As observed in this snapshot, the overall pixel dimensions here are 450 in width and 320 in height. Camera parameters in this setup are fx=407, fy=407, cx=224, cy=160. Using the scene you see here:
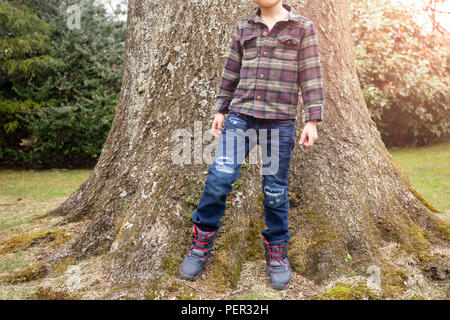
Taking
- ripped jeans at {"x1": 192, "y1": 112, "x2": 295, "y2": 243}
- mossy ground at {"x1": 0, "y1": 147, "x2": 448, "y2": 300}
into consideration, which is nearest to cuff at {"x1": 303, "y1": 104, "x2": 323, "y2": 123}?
ripped jeans at {"x1": 192, "y1": 112, "x2": 295, "y2": 243}

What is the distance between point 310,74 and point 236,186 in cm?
93

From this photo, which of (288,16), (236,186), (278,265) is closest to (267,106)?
(288,16)

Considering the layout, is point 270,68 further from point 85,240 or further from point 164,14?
point 85,240

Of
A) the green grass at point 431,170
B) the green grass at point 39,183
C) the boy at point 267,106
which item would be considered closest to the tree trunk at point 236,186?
the boy at point 267,106

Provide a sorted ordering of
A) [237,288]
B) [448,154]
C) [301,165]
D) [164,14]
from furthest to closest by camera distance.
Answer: [448,154]
[164,14]
[301,165]
[237,288]

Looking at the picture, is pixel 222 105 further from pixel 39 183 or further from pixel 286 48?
pixel 39 183

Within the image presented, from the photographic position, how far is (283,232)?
2.57 meters

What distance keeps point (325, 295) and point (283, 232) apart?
0.45 meters

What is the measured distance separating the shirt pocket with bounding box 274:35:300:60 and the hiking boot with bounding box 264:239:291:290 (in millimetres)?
1154

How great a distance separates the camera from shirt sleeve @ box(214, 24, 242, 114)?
2.54m

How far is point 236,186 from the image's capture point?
9.37 ft

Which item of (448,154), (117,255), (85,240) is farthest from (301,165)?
(448,154)

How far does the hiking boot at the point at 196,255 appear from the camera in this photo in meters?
2.50

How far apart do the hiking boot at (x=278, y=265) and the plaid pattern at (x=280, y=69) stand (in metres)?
0.83
